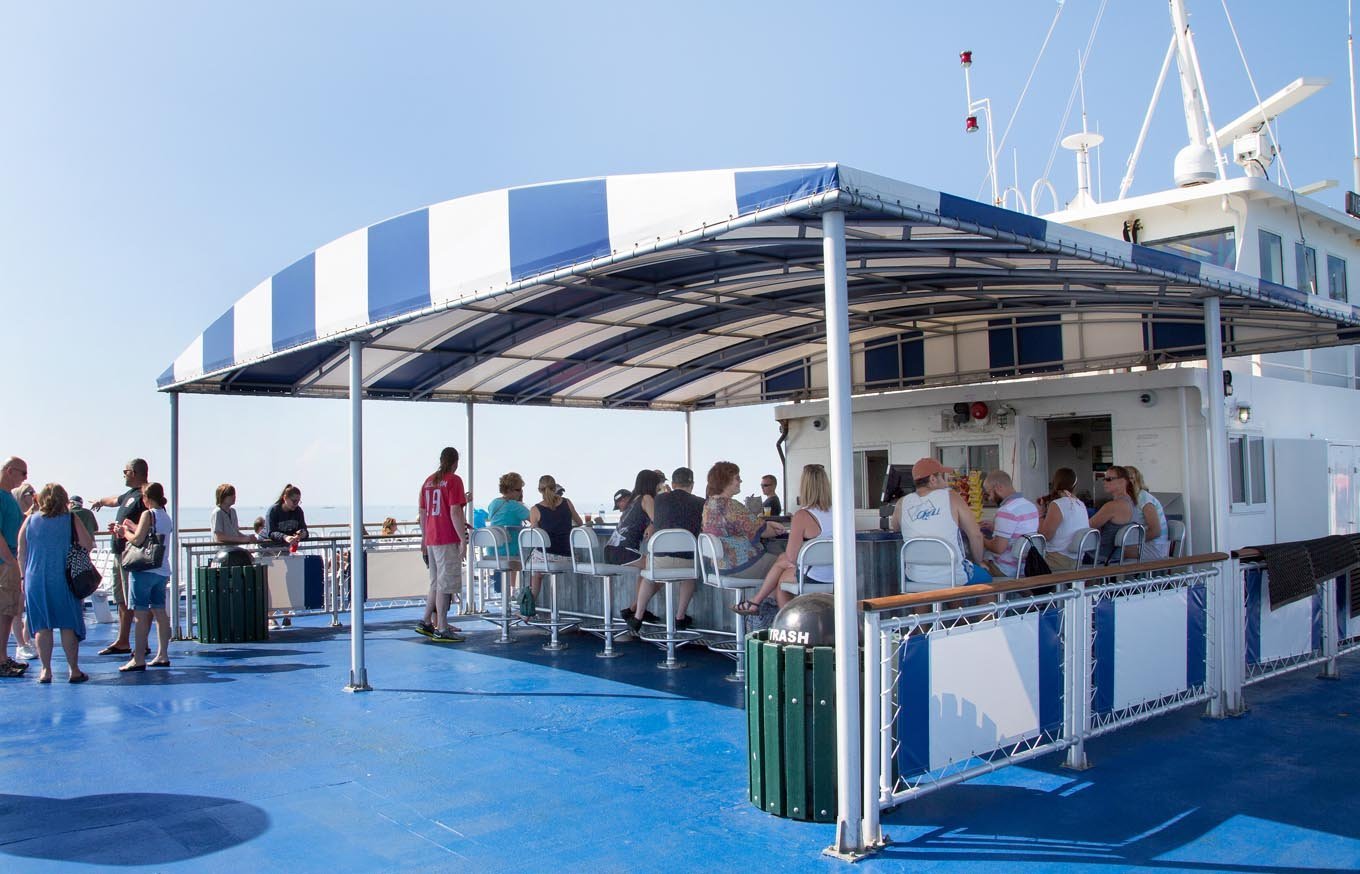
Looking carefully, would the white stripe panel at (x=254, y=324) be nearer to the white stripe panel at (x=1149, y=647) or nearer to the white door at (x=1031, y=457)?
the white stripe panel at (x=1149, y=647)

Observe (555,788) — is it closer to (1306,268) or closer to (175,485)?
(175,485)

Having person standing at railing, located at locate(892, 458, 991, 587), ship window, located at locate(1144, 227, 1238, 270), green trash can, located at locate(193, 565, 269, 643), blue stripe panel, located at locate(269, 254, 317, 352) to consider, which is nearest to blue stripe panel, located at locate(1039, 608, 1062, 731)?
person standing at railing, located at locate(892, 458, 991, 587)

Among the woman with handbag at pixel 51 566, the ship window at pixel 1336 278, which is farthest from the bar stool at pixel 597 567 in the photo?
the ship window at pixel 1336 278

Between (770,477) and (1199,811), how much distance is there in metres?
9.01

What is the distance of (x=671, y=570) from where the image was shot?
26.0ft

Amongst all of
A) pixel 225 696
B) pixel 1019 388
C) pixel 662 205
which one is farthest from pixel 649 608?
pixel 662 205

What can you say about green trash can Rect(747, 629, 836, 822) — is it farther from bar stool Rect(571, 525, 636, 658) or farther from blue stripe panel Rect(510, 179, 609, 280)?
bar stool Rect(571, 525, 636, 658)

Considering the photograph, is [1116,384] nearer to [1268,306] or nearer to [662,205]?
[1268,306]

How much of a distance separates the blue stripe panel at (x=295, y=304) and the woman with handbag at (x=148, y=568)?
1.74m

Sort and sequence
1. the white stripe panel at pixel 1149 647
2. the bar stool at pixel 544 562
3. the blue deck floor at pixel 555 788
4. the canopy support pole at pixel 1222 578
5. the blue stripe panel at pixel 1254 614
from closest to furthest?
the blue deck floor at pixel 555 788, the white stripe panel at pixel 1149 647, the canopy support pole at pixel 1222 578, the blue stripe panel at pixel 1254 614, the bar stool at pixel 544 562

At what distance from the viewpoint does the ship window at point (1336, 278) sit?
13719 millimetres

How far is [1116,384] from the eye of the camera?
984cm

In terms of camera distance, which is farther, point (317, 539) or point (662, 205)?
point (317, 539)

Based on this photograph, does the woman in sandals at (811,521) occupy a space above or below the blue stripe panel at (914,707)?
above
